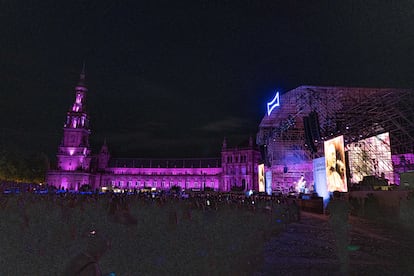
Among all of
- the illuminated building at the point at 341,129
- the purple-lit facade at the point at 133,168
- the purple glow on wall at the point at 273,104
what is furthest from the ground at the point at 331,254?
the purple-lit facade at the point at 133,168

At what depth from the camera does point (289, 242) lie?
11906mm

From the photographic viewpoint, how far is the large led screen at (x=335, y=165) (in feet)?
75.7

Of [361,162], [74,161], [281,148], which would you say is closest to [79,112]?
[74,161]

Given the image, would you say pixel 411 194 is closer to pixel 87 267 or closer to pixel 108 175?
pixel 87 267

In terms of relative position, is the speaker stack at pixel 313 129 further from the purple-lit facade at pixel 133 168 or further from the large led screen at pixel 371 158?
the purple-lit facade at pixel 133 168

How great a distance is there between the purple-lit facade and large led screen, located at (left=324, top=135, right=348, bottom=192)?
55.5 m

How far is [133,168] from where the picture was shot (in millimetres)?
99562

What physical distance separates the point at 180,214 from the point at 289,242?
562 cm

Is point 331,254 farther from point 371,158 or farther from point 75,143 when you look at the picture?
point 75,143

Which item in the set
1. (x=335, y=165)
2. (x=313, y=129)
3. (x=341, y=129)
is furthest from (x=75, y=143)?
(x=335, y=165)

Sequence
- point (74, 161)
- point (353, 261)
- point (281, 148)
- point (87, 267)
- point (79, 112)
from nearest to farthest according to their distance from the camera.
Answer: point (87, 267) < point (353, 261) < point (281, 148) < point (74, 161) < point (79, 112)

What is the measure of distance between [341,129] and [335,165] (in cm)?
1201

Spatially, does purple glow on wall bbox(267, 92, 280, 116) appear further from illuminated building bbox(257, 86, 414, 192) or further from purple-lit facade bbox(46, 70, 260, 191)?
purple-lit facade bbox(46, 70, 260, 191)

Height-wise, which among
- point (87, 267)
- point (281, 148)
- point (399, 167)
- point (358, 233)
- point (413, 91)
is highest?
point (413, 91)
